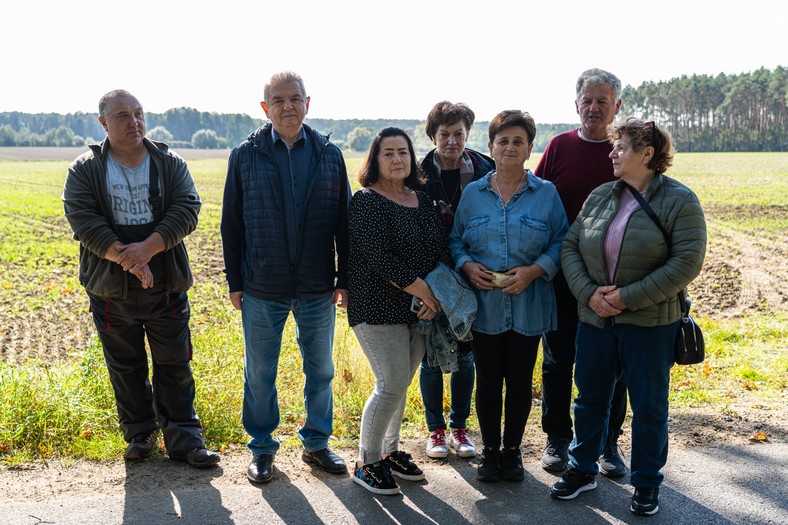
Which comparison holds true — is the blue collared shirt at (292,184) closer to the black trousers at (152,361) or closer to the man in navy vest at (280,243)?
the man in navy vest at (280,243)

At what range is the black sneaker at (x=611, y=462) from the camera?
4070 mm

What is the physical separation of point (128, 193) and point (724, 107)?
98987mm

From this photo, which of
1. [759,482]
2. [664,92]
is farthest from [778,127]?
[759,482]

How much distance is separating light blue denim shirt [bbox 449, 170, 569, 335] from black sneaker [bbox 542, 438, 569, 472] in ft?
2.86

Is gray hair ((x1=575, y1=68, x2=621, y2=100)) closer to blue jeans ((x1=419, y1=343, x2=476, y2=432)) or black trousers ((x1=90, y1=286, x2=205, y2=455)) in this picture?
blue jeans ((x1=419, y1=343, x2=476, y2=432))

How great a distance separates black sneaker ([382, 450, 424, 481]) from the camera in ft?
13.1

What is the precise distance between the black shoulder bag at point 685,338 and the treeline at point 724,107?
82986mm

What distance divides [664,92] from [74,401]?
10438cm

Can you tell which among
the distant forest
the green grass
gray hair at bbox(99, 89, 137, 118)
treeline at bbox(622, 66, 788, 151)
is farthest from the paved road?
treeline at bbox(622, 66, 788, 151)

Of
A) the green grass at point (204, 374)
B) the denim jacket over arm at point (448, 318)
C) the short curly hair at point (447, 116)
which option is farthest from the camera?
the green grass at point (204, 374)

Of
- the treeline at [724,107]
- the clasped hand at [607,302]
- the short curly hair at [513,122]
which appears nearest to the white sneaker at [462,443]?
the clasped hand at [607,302]

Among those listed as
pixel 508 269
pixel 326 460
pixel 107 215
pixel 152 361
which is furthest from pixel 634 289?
pixel 107 215

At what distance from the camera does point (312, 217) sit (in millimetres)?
3988

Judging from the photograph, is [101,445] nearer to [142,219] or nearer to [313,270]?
[142,219]
